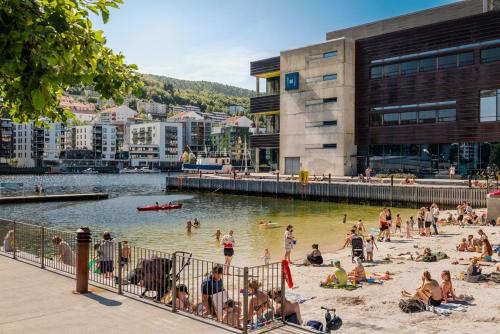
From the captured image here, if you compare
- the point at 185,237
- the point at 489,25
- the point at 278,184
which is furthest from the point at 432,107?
the point at 185,237

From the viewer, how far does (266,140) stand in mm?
90875

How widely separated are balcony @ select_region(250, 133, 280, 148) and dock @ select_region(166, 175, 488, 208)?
38.9 feet

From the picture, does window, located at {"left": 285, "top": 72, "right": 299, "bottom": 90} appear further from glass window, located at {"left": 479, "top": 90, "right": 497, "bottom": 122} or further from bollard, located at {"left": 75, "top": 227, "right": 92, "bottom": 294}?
bollard, located at {"left": 75, "top": 227, "right": 92, "bottom": 294}

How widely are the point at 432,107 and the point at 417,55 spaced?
788 centimetres

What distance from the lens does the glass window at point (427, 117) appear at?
216 feet

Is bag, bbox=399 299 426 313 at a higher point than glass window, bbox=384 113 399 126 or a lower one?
lower

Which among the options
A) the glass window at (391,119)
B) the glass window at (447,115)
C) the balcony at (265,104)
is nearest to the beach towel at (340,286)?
the glass window at (447,115)

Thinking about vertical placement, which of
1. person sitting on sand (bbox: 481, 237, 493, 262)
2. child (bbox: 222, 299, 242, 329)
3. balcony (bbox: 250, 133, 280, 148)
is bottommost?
person sitting on sand (bbox: 481, 237, 493, 262)

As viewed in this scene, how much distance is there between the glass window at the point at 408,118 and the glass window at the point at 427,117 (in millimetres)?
797

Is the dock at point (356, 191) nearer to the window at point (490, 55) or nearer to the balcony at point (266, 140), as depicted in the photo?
the balcony at point (266, 140)

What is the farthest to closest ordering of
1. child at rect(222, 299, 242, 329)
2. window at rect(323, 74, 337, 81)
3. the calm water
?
window at rect(323, 74, 337, 81) → the calm water → child at rect(222, 299, 242, 329)

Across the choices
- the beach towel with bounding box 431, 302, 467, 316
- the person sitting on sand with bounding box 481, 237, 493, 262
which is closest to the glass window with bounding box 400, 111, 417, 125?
the person sitting on sand with bounding box 481, 237, 493, 262

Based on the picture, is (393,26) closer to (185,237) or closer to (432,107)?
(432,107)

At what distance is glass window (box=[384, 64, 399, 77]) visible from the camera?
7025 centimetres
